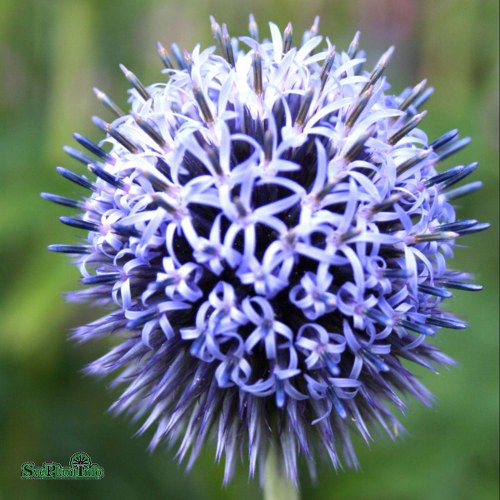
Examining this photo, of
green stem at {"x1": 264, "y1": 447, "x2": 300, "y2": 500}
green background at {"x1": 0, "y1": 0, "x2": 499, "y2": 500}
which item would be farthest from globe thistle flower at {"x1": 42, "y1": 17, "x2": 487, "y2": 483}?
green background at {"x1": 0, "y1": 0, "x2": 499, "y2": 500}

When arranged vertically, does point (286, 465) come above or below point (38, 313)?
below

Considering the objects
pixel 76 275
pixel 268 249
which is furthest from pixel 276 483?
pixel 76 275

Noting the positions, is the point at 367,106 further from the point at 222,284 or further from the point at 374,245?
the point at 222,284

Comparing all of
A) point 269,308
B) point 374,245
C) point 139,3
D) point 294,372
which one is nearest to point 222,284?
point 269,308

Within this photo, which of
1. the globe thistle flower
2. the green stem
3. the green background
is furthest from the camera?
the green background

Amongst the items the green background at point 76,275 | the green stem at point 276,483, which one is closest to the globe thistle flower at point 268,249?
the green stem at point 276,483

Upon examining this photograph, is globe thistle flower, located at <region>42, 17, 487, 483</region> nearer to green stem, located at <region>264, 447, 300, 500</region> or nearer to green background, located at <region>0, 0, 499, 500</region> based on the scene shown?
green stem, located at <region>264, 447, 300, 500</region>

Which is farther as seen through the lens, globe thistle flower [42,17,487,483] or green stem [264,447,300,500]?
green stem [264,447,300,500]
